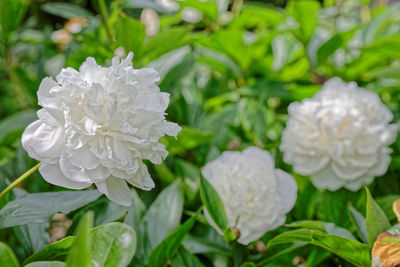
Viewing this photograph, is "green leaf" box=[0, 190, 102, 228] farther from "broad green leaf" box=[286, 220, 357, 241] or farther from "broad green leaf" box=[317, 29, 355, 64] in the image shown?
"broad green leaf" box=[317, 29, 355, 64]

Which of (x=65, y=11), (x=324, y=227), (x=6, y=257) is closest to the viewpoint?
(x=6, y=257)

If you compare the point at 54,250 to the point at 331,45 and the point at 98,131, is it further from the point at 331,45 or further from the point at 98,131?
the point at 331,45

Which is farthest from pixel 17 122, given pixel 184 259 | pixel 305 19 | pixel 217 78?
pixel 305 19

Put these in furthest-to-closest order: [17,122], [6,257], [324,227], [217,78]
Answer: [217,78] < [17,122] < [324,227] < [6,257]

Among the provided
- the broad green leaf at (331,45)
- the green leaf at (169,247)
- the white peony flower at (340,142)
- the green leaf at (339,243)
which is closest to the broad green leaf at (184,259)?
the green leaf at (169,247)

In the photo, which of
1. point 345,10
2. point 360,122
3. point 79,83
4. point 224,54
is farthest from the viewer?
point 345,10

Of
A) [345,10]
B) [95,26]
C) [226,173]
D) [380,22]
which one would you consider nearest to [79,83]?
[226,173]

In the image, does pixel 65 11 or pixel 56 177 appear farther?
pixel 65 11

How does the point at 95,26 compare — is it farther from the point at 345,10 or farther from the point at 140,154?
the point at 345,10
